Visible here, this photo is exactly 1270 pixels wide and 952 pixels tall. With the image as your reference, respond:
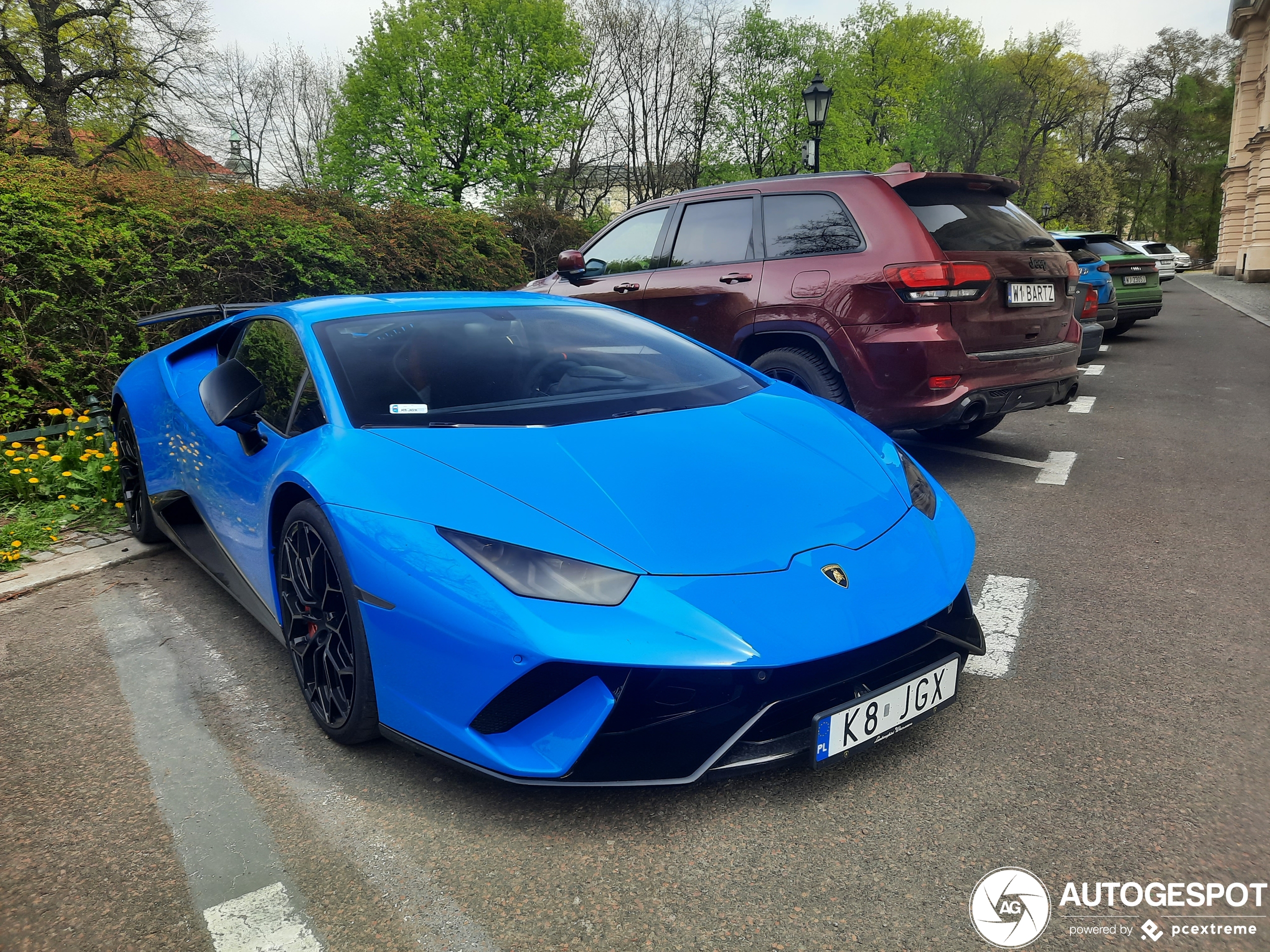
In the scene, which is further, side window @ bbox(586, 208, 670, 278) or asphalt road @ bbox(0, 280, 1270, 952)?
side window @ bbox(586, 208, 670, 278)

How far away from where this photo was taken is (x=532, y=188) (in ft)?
107

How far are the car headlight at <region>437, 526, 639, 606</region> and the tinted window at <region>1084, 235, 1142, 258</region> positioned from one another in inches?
538

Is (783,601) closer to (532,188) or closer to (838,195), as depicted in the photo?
(838,195)

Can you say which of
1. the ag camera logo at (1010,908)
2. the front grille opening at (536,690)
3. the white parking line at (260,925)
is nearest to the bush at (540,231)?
the front grille opening at (536,690)

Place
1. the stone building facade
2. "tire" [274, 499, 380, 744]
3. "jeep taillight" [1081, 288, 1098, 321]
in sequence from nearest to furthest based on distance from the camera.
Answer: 1. "tire" [274, 499, 380, 744]
2. "jeep taillight" [1081, 288, 1098, 321]
3. the stone building facade

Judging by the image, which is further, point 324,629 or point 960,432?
point 960,432

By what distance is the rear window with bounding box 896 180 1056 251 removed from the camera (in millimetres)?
5020

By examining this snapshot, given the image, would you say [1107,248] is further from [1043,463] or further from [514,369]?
[514,369]

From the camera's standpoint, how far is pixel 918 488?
279 centimetres

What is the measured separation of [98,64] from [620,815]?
22.8 m

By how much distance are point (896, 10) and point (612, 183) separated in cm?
1812

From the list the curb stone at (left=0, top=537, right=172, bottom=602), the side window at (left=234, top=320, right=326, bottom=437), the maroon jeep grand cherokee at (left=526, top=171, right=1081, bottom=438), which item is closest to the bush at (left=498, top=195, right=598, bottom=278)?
the maroon jeep grand cherokee at (left=526, top=171, right=1081, bottom=438)

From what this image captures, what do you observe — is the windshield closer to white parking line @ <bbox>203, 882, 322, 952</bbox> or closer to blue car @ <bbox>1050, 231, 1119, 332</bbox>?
white parking line @ <bbox>203, 882, 322, 952</bbox>

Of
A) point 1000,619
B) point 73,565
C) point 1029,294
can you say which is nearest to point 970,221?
point 1029,294
